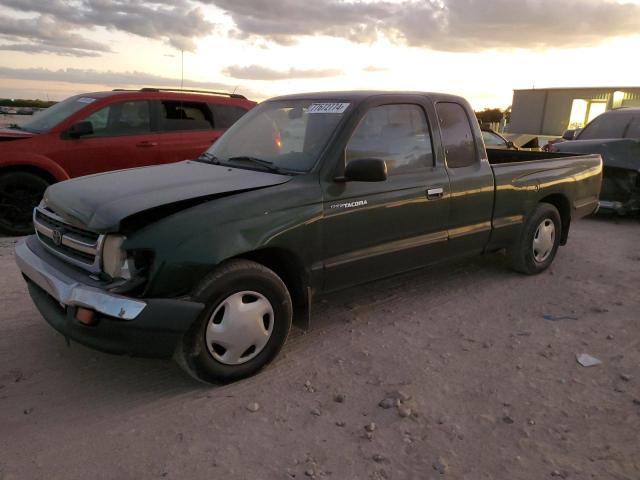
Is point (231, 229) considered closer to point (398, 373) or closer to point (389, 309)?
point (398, 373)

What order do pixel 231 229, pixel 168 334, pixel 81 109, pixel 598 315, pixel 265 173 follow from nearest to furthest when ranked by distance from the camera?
pixel 168 334, pixel 231 229, pixel 265 173, pixel 598 315, pixel 81 109

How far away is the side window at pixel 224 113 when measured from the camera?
25.4 feet

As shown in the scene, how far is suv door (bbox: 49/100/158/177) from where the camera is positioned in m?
6.71

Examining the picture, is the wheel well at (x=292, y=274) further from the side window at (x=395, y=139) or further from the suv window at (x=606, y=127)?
the suv window at (x=606, y=127)

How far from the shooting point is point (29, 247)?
3576 millimetres

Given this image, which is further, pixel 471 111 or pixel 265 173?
pixel 471 111

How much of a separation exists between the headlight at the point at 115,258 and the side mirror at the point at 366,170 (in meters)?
1.47

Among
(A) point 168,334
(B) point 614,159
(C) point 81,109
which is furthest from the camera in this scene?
(B) point 614,159

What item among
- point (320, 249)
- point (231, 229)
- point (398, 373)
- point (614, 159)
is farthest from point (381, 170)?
point (614, 159)

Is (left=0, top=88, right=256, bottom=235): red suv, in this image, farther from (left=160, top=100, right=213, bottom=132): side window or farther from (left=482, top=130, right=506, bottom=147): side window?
(left=482, top=130, right=506, bottom=147): side window

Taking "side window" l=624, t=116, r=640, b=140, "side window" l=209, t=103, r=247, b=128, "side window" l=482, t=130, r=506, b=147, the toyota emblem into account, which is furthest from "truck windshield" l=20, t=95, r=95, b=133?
"side window" l=624, t=116, r=640, b=140

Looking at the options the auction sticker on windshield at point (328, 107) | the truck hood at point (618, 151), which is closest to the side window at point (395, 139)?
the auction sticker on windshield at point (328, 107)

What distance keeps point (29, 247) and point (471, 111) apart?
366 centimetres

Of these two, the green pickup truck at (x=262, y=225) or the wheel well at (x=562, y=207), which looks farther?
the wheel well at (x=562, y=207)
